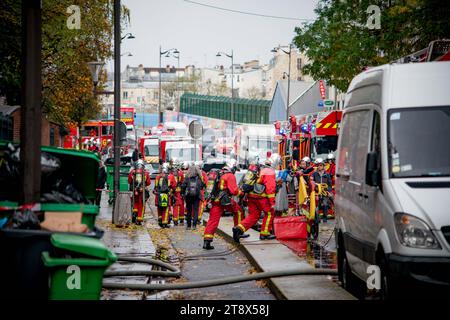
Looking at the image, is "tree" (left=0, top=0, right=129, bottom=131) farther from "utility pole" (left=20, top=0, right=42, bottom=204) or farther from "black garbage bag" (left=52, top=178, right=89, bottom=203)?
"utility pole" (left=20, top=0, right=42, bottom=204)

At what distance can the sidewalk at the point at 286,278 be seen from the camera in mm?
10961

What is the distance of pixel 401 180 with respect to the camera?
8945mm

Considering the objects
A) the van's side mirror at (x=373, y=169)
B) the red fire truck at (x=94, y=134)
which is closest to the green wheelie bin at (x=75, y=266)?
the van's side mirror at (x=373, y=169)

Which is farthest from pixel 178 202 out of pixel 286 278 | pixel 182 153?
pixel 182 153

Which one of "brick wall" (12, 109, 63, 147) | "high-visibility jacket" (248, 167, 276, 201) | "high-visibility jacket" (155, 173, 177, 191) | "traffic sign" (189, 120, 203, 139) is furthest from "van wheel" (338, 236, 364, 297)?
"traffic sign" (189, 120, 203, 139)

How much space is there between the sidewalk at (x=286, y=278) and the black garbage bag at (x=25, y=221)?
3.42 metres

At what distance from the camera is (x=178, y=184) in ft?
84.6

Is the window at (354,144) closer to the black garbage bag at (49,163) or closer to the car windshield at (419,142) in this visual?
the car windshield at (419,142)

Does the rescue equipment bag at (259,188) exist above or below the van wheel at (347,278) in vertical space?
above

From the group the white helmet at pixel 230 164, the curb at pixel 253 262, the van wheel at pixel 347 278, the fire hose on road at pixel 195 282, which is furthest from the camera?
the white helmet at pixel 230 164

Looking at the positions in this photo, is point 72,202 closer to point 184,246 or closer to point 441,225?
point 441,225

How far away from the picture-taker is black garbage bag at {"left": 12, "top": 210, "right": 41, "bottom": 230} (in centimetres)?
838

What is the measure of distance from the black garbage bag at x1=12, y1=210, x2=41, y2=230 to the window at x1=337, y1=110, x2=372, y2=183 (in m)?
A: 3.57

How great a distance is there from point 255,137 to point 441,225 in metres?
50.8
